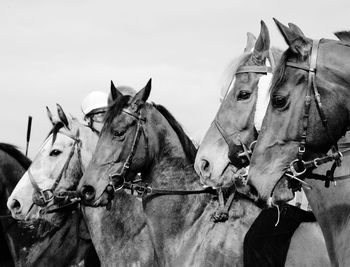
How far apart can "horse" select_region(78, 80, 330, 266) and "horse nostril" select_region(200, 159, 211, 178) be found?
22.8 inches

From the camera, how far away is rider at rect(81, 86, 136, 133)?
1112cm

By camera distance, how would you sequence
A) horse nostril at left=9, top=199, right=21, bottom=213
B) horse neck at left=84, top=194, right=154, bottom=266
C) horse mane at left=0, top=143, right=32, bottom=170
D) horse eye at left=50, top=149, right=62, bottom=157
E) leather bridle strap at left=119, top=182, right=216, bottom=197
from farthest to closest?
1. horse mane at left=0, top=143, right=32, bottom=170
2. horse nostril at left=9, top=199, right=21, bottom=213
3. horse eye at left=50, top=149, right=62, bottom=157
4. horse neck at left=84, top=194, right=154, bottom=266
5. leather bridle strap at left=119, top=182, right=216, bottom=197

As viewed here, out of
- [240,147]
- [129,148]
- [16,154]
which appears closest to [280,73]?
[240,147]

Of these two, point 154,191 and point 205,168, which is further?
point 154,191

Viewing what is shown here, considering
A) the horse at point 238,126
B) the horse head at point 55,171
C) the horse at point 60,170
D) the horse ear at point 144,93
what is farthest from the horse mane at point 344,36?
the horse head at point 55,171

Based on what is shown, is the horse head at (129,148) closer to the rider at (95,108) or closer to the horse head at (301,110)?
the rider at (95,108)

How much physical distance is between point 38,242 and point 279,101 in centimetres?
638

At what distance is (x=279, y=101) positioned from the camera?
19.5 feet

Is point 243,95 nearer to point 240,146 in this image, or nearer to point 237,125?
point 237,125

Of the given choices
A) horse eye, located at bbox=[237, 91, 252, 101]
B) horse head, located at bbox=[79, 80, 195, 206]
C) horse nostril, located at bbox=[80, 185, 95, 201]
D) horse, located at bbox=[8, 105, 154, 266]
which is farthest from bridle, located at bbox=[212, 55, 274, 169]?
horse, located at bbox=[8, 105, 154, 266]

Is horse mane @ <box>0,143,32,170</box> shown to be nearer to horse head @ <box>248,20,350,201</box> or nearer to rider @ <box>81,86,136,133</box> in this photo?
rider @ <box>81,86,136,133</box>

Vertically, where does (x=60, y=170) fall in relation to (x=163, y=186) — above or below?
below

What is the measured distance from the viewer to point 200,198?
8.66 m

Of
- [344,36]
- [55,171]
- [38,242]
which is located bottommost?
[38,242]
